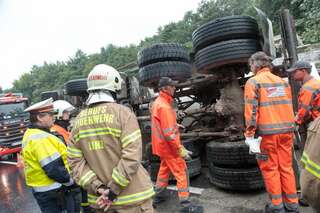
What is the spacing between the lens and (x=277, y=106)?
2.83 metres

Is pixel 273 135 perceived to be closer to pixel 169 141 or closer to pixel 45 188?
pixel 169 141

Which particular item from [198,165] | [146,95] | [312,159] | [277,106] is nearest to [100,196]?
[312,159]

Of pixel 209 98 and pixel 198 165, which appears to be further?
pixel 209 98

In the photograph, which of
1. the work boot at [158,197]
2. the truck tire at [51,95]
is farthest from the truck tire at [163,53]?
the truck tire at [51,95]

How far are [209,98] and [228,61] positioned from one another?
186cm

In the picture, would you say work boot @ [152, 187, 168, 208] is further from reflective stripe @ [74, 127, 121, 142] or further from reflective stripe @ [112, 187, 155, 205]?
reflective stripe @ [74, 127, 121, 142]

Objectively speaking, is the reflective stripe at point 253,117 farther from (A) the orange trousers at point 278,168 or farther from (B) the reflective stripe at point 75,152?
(B) the reflective stripe at point 75,152

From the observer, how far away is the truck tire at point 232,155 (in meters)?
3.52

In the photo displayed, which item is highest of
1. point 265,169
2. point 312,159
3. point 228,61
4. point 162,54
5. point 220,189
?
point 162,54

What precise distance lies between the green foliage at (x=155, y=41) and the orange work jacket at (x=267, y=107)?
13.6m

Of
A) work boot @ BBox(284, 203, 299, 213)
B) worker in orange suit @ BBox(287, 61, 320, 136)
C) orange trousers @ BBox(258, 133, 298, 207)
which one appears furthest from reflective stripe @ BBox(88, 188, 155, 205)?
worker in orange suit @ BBox(287, 61, 320, 136)

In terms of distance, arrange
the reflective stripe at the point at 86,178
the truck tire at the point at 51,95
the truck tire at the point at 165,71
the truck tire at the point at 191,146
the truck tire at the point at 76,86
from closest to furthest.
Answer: the reflective stripe at the point at 86,178 < the truck tire at the point at 165,71 < the truck tire at the point at 191,146 < the truck tire at the point at 76,86 < the truck tire at the point at 51,95

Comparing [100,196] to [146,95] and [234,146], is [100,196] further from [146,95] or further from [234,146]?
[146,95]

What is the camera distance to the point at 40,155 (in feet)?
7.77
